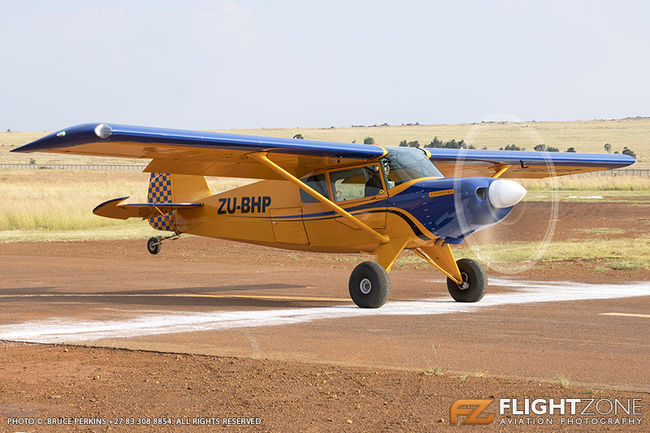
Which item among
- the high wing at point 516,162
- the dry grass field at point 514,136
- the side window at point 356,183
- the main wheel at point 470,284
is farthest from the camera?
the dry grass field at point 514,136

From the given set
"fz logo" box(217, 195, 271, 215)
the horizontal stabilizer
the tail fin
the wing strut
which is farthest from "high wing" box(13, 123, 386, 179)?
the tail fin

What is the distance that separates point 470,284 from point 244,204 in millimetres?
5079

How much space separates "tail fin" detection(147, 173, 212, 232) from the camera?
1877cm

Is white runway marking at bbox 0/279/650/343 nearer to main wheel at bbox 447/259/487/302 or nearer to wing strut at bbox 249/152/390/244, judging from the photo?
main wheel at bbox 447/259/487/302

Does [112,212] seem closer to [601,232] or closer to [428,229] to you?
[428,229]

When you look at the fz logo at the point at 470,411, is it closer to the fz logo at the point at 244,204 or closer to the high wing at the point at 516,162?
the high wing at the point at 516,162

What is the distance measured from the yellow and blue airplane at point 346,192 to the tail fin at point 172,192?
107 centimetres

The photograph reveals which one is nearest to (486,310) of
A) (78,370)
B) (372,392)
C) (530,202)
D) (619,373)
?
(619,373)

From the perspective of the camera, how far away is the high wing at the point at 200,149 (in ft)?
37.6

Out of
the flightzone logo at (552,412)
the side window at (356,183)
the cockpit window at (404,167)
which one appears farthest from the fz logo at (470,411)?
the side window at (356,183)

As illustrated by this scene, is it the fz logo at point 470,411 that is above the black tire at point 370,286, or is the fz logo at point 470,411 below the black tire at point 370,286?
below

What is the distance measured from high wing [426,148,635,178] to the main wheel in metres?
2.07

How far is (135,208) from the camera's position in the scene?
60.0 ft

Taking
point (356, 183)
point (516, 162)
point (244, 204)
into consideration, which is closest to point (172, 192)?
point (244, 204)
